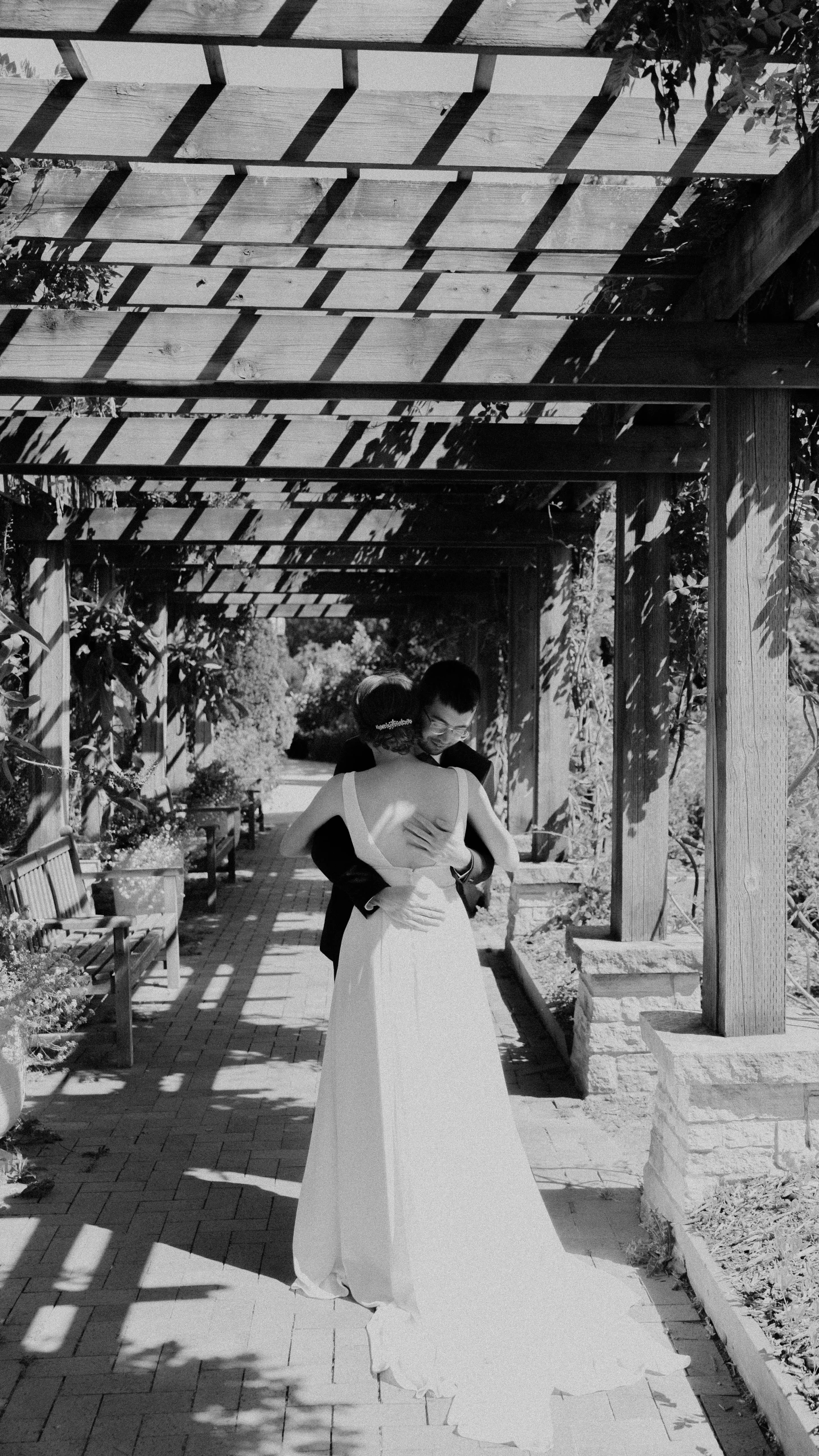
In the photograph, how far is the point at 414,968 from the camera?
3.37 m

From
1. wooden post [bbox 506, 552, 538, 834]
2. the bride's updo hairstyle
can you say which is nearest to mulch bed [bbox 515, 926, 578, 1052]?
wooden post [bbox 506, 552, 538, 834]

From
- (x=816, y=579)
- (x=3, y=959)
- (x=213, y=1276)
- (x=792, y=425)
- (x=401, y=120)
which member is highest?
(x=401, y=120)

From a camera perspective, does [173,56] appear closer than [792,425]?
Yes

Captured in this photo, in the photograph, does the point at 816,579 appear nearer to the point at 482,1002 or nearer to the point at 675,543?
the point at 675,543

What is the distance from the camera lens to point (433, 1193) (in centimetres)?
323

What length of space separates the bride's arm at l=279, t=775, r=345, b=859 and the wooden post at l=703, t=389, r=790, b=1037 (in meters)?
1.17

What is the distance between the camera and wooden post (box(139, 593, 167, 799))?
1050cm

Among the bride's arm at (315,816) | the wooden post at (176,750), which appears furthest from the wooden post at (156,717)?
the bride's arm at (315,816)

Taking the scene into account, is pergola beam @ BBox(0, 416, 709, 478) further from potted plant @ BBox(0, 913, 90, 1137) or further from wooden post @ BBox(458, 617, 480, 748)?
wooden post @ BBox(458, 617, 480, 748)

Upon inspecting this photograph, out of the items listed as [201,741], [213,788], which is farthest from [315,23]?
[201,741]

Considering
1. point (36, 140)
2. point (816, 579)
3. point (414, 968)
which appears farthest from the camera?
point (816, 579)

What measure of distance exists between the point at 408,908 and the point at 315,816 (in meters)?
0.36

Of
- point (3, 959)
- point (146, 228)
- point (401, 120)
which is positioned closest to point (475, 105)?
point (401, 120)

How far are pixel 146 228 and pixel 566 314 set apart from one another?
139 cm
